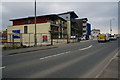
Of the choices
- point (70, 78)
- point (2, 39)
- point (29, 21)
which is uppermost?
point (29, 21)

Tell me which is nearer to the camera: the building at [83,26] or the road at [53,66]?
the road at [53,66]

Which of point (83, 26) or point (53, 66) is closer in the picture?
point (53, 66)

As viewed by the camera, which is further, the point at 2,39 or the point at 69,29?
the point at 69,29

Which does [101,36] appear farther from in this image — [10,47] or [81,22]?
[81,22]

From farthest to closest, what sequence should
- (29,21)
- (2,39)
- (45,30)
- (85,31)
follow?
(85,31), (29,21), (45,30), (2,39)

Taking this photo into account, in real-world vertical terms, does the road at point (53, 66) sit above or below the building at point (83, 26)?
below

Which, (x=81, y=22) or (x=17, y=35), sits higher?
(x=81, y=22)

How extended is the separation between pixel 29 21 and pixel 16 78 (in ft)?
177

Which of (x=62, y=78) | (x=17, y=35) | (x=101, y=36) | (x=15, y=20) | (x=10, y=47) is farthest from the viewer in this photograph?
(x=15, y=20)

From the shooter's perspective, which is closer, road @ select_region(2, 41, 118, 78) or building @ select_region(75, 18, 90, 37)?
road @ select_region(2, 41, 118, 78)

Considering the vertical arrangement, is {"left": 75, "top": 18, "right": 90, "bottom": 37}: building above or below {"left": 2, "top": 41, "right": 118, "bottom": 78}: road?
above

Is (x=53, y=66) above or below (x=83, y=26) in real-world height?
below

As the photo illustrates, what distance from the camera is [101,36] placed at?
1569 inches

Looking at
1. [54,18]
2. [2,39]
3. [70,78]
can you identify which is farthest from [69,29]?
[70,78]
